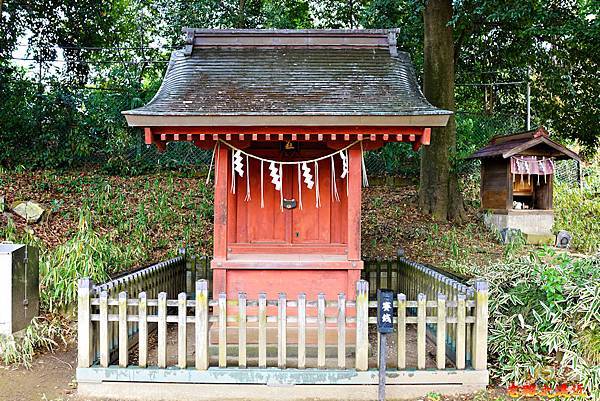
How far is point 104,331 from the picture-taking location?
5430 mm

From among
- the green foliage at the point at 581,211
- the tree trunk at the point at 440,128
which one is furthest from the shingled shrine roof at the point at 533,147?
the green foliage at the point at 581,211

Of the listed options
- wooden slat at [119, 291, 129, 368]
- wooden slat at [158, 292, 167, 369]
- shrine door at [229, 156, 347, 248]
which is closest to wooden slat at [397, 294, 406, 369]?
shrine door at [229, 156, 347, 248]

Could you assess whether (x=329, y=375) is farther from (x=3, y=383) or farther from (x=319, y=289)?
(x=3, y=383)

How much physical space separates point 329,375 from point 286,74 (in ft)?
14.8

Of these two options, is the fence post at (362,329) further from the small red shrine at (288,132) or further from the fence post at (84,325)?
the fence post at (84,325)

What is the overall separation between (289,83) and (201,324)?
148 inches

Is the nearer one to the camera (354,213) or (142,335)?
(142,335)

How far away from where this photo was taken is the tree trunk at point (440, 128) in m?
12.9

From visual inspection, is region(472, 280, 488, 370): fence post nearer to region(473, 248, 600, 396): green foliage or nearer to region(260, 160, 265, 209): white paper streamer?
region(473, 248, 600, 396): green foliage

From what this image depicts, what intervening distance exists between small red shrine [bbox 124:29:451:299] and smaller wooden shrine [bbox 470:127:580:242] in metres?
5.64

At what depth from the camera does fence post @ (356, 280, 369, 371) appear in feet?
18.0

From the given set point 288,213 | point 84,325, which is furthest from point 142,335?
point 288,213

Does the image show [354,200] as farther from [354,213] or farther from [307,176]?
[307,176]

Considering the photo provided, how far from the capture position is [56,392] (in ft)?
18.2
